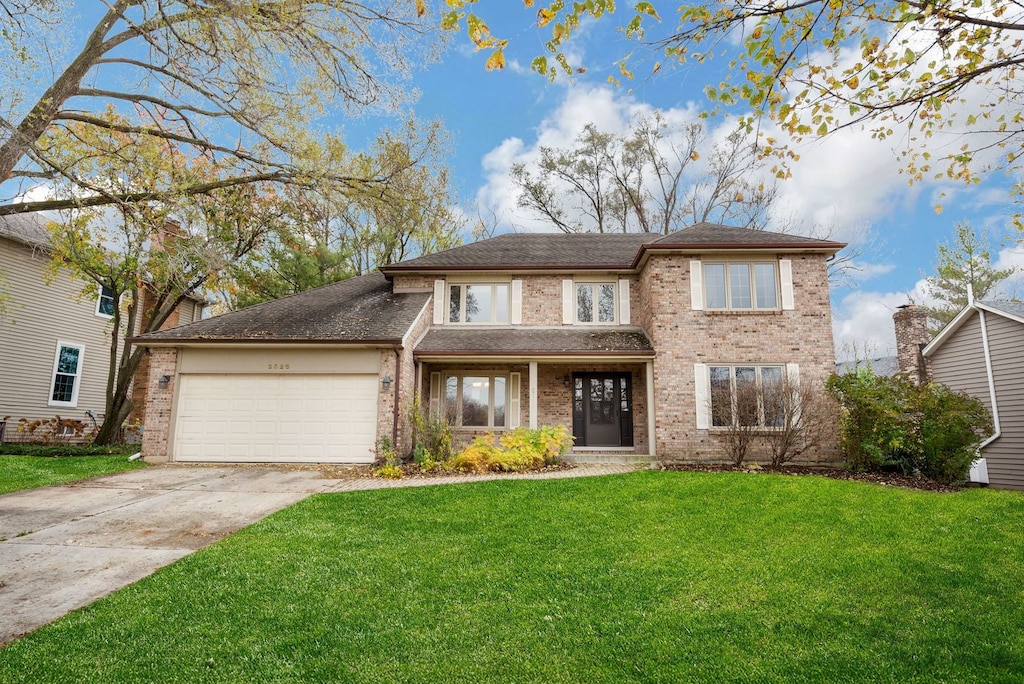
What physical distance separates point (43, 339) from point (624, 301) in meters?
18.7

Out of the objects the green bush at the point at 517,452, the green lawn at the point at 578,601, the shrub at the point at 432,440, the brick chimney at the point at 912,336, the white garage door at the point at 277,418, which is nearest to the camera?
the green lawn at the point at 578,601

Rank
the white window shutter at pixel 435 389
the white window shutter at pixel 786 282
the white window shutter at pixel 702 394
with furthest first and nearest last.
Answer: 1. the white window shutter at pixel 435 389
2. the white window shutter at pixel 786 282
3. the white window shutter at pixel 702 394

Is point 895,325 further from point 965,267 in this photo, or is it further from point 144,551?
point 144,551

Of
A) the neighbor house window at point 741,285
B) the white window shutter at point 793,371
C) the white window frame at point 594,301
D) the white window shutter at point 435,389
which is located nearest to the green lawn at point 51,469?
the white window shutter at point 435,389

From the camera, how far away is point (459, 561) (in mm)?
5387

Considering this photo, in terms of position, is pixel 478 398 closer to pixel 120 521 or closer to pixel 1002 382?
pixel 120 521

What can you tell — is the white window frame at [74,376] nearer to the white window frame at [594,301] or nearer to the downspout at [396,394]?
the downspout at [396,394]

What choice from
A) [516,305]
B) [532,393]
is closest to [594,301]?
[516,305]

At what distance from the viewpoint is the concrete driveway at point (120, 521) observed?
4668mm

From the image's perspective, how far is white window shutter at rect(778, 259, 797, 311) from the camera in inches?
505

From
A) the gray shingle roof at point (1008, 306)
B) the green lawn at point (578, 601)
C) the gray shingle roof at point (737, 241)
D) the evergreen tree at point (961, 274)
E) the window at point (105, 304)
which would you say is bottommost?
the green lawn at point (578, 601)

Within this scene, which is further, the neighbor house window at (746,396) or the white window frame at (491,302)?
the white window frame at (491,302)

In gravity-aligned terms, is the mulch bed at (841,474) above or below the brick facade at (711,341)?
below

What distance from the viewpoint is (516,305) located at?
14.8 meters
